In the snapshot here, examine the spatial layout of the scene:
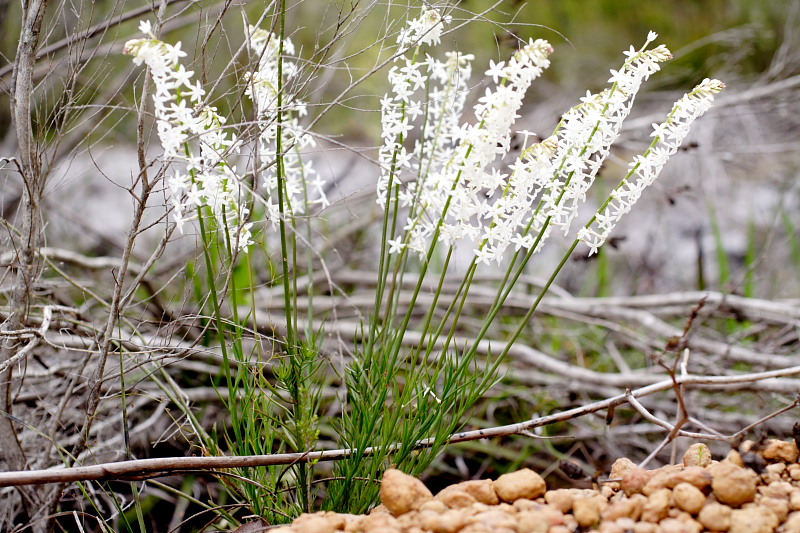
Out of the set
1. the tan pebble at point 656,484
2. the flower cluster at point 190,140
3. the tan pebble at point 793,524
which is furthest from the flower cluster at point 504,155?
the tan pebble at point 793,524

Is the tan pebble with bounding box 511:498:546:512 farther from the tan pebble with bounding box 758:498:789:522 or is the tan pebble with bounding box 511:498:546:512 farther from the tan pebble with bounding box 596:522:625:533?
the tan pebble with bounding box 758:498:789:522

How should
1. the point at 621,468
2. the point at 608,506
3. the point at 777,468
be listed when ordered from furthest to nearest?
the point at 621,468
the point at 777,468
the point at 608,506

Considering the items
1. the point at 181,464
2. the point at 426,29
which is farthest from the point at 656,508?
the point at 426,29

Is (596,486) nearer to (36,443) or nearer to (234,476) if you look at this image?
(234,476)

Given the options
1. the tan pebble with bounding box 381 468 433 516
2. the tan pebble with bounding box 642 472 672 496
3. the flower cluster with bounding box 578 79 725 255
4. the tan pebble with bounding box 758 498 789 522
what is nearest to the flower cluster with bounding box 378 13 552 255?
the flower cluster with bounding box 578 79 725 255

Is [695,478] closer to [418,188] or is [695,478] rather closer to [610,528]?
[610,528]

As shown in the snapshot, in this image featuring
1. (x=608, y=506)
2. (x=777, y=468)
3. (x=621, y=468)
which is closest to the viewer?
(x=608, y=506)

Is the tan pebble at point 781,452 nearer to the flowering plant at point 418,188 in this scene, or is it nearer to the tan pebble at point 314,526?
the flowering plant at point 418,188
